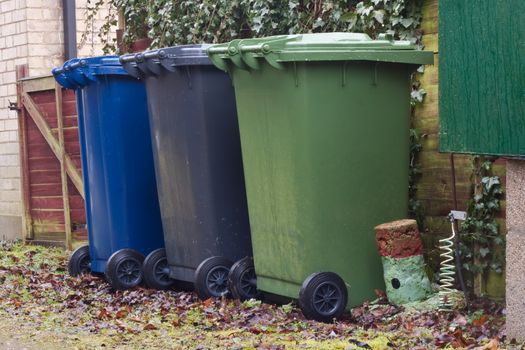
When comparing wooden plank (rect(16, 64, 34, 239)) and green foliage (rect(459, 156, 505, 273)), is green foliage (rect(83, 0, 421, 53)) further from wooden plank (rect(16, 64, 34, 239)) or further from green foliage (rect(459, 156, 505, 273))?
wooden plank (rect(16, 64, 34, 239))

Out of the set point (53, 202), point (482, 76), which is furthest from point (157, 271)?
point (53, 202)

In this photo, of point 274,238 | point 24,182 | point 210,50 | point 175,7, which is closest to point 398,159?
point 274,238

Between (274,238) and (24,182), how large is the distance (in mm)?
5962

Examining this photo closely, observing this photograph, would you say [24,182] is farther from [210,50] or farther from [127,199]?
[210,50]

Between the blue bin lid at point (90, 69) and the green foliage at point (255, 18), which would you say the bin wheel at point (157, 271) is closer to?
the blue bin lid at point (90, 69)

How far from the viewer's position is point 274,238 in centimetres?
678

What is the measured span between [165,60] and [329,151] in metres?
1.53

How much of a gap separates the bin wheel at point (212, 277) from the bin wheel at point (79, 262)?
6.03 ft

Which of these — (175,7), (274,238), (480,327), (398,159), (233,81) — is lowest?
(480,327)

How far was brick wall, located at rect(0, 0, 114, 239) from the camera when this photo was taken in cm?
1327

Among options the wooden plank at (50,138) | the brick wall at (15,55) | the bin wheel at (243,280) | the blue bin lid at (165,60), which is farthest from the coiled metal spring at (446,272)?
the brick wall at (15,55)

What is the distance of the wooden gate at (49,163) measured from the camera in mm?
11219

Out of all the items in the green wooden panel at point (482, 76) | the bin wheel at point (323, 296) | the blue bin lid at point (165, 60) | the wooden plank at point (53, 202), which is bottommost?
the bin wheel at point (323, 296)

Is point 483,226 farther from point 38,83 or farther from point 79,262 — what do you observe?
point 38,83
